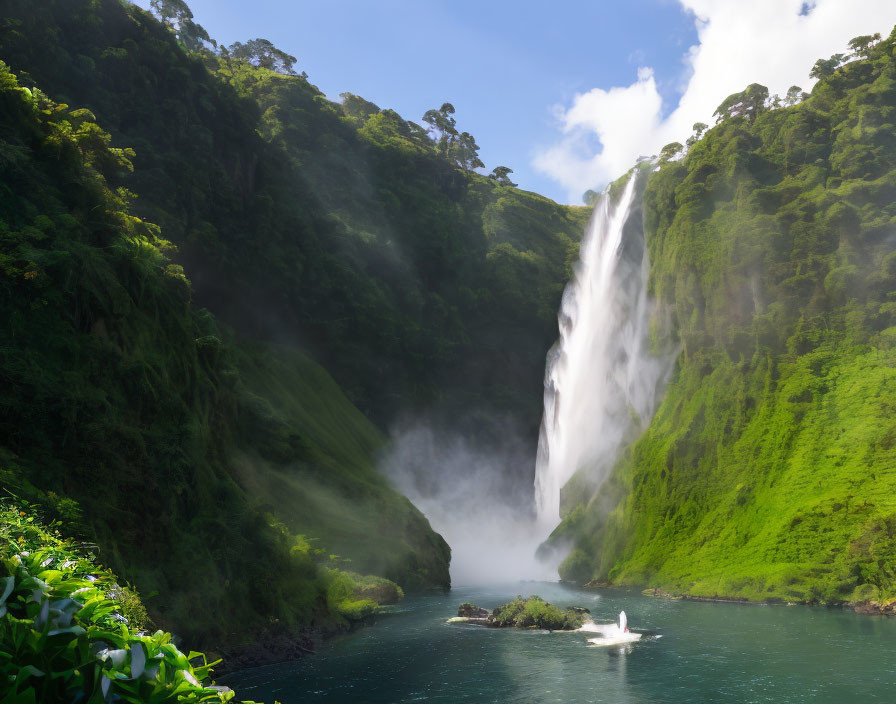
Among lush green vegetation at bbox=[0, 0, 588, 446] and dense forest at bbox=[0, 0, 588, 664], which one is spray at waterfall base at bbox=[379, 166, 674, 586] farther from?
lush green vegetation at bbox=[0, 0, 588, 446]

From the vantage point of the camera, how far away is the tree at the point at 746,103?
317ft

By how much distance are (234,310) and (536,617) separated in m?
58.7

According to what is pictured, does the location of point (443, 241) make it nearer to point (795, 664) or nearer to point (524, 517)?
point (524, 517)

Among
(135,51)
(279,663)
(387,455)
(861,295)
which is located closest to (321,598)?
(279,663)

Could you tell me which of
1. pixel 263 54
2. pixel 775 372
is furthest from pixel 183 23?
pixel 775 372

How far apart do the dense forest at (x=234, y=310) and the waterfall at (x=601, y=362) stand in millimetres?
11665

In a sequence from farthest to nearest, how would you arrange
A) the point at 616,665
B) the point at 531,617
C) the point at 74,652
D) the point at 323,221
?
the point at 323,221 → the point at 531,617 → the point at 616,665 → the point at 74,652

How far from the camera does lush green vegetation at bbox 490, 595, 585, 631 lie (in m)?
46.1

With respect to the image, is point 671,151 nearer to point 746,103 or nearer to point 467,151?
point 746,103

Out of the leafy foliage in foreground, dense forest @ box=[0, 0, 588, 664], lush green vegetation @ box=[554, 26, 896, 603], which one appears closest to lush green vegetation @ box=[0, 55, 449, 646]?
dense forest @ box=[0, 0, 588, 664]

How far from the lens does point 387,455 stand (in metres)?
95.2

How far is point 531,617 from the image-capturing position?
47.3 m

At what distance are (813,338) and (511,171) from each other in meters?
124

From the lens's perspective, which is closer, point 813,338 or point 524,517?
point 813,338
